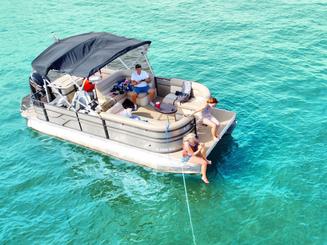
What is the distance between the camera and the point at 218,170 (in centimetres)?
1457

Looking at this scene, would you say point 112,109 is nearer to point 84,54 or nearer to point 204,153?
point 84,54

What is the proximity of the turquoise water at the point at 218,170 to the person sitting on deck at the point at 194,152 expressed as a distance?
2.55 ft

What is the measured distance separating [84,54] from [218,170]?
279 inches

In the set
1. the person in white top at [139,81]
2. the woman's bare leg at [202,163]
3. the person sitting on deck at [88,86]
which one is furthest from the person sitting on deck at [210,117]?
the person sitting on deck at [88,86]

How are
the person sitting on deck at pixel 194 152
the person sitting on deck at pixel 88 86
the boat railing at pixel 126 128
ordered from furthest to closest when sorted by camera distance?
the person sitting on deck at pixel 88 86 < the boat railing at pixel 126 128 < the person sitting on deck at pixel 194 152

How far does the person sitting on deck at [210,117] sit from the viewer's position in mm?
14305

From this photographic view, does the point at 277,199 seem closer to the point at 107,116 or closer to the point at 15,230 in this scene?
the point at 107,116

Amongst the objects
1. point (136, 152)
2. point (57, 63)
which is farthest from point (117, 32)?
point (136, 152)

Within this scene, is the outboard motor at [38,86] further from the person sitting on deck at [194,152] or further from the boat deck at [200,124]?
the person sitting on deck at [194,152]

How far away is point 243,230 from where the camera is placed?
12062 mm

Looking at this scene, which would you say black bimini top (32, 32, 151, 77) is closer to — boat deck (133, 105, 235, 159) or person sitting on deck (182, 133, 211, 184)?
boat deck (133, 105, 235, 159)

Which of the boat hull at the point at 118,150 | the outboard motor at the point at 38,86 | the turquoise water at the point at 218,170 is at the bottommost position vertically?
the turquoise water at the point at 218,170

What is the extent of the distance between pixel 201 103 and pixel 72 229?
6841mm

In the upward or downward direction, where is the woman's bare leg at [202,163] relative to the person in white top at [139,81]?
downward
